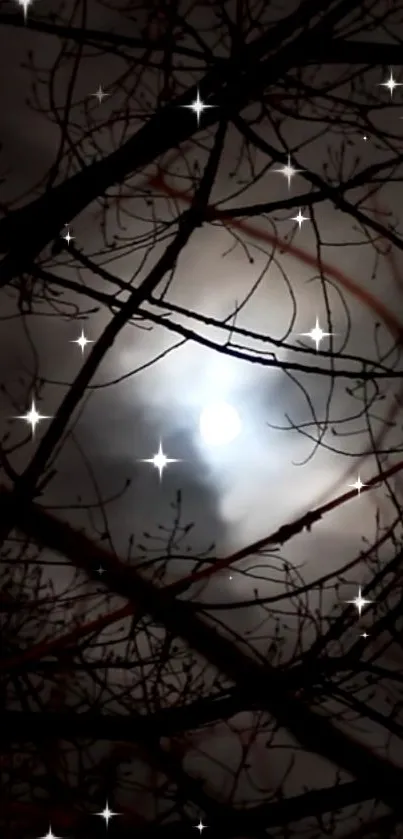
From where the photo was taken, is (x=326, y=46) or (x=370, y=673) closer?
(x=326, y=46)

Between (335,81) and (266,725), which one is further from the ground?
(335,81)

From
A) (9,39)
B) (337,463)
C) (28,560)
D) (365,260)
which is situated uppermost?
(9,39)

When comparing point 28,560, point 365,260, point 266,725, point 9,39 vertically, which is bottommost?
point 266,725

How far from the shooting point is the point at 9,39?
0.79 metres

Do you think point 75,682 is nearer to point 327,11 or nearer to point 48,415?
point 48,415

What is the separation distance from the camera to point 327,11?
2.52ft

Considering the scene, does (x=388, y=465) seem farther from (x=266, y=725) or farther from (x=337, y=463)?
(x=266, y=725)

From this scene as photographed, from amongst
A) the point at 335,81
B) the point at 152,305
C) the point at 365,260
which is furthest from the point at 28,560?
the point at 335,81

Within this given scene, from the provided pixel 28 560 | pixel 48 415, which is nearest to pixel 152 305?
pixel 48 415

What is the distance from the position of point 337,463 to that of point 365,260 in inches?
8.0

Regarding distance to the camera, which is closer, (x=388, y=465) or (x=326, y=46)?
(x=326, y=46)

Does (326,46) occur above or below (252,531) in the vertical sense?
above

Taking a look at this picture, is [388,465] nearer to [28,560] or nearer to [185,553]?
[185,553]

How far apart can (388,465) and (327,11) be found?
0.43 meters
